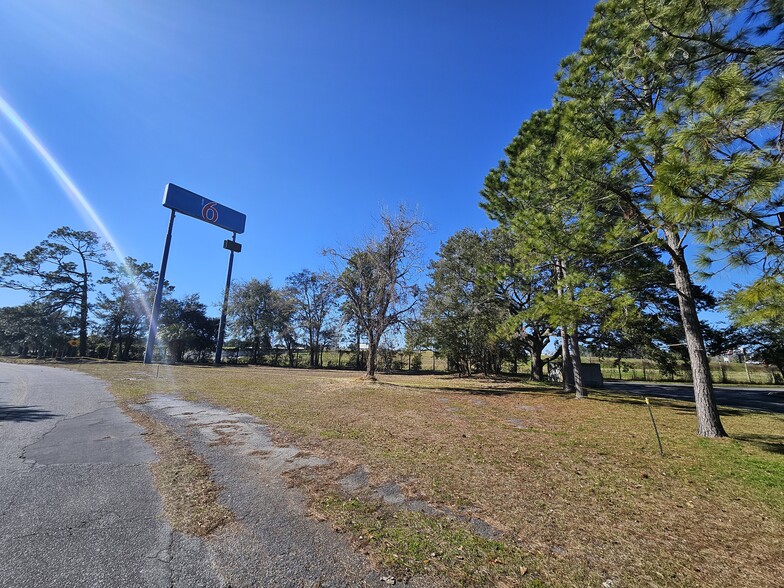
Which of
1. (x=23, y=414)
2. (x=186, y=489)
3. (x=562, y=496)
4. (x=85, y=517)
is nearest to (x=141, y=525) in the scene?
(x=85, y=517)

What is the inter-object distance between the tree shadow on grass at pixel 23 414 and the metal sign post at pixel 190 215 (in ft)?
78.5

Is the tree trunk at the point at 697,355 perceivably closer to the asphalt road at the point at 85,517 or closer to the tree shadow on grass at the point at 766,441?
the tree shadow on grass at the point at 766,441

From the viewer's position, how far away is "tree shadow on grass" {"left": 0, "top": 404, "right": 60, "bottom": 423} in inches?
270

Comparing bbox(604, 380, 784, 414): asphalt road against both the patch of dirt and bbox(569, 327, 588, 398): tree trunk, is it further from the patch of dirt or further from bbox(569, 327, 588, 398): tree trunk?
→ the patch of dirt

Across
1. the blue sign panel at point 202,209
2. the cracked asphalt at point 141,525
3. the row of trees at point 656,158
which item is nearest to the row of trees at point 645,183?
the row of trees at point 656,158

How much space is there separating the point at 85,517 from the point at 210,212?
125 feet

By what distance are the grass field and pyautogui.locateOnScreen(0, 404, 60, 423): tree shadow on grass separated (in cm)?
412

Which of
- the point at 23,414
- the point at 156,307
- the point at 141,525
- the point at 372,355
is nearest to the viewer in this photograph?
the point at 141,525

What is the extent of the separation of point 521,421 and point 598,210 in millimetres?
5401

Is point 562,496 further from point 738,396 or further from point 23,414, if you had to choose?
point 738,396

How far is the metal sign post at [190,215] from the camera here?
29.5m

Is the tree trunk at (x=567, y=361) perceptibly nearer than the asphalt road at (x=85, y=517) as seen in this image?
No

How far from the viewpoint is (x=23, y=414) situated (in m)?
7.34

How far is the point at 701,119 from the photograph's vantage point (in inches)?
144
